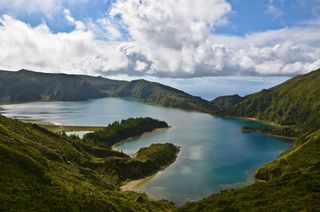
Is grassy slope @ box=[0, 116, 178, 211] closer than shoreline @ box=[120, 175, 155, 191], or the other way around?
grassy slope @ box=[0, 116, 178, 211]

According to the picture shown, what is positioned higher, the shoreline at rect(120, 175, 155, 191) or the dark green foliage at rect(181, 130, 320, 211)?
the dark green foliage at rect(181, 130, 320, 211)

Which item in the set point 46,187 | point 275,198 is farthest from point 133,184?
point 275,198

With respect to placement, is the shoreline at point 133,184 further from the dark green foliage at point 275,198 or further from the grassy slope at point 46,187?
the dark green foliage at point 275,198

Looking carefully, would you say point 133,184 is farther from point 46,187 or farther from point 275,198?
point 275,198

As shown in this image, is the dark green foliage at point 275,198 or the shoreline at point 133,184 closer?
the dark green foliage at point 275,198

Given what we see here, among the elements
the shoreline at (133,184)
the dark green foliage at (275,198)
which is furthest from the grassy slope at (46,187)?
the shoreline at (133,184)

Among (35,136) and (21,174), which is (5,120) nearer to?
(35,136)

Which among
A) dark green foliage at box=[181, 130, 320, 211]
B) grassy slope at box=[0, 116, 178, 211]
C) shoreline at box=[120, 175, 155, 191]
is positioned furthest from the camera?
shoreline at box=[120, 175, 155, 191]

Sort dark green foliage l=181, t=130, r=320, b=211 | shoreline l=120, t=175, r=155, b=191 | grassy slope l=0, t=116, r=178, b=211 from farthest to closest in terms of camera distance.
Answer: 1. shoreline l=120, t=175, r=155, b=191
2. dark green foliage l=181, t=130, r=320, b=211
3. grassy slope l=0, t=116, r=178, b=211

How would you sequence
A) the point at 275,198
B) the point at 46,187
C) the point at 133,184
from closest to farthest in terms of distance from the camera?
1. the point at 46,187
2. the point at 275,198
3. the point at 133,184

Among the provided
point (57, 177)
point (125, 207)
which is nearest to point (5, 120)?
point (57, 177)

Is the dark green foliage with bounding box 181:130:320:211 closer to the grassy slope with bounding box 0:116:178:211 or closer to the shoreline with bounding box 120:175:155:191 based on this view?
the grassy slope with bounding box 0:116:178:211

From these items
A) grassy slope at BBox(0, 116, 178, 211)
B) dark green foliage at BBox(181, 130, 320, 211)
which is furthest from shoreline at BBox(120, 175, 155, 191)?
dark green foliage at BBox(181, 130, 320, 211)

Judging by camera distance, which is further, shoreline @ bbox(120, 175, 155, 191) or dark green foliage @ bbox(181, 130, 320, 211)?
shoreline @ bbox(120, 175, 155, 191)
